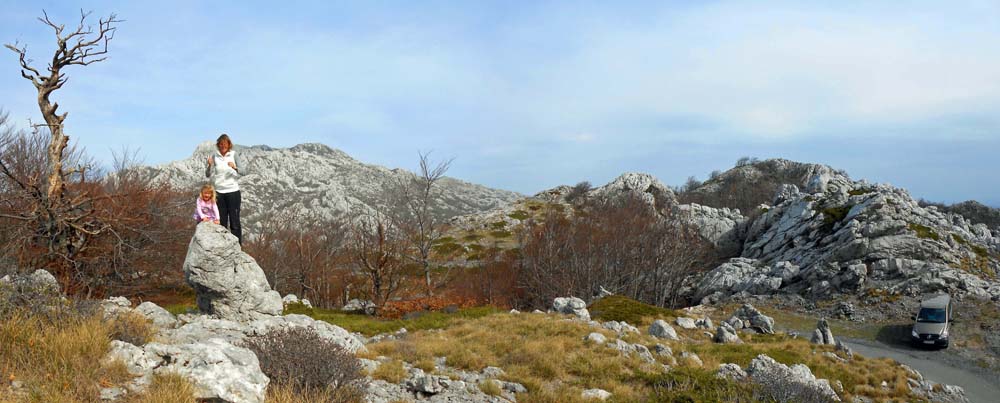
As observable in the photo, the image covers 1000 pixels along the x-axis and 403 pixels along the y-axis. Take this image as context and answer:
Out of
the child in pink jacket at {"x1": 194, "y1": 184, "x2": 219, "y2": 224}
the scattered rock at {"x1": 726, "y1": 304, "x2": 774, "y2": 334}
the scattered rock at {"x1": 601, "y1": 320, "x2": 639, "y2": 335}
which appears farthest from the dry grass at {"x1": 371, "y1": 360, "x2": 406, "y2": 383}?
the scattered rock at {"x1": 726, "y1": 304, "x2": 774, "y2": 334}

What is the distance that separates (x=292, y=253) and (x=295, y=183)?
437 feet

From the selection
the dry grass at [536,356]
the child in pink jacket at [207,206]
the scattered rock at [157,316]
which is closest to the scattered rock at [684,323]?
the dry grass at [536,356]

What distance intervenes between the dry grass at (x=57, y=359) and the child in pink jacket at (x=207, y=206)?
5.12 meters

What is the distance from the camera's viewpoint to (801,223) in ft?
176

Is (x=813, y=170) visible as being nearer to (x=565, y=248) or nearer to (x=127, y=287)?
(x=565, y=248)

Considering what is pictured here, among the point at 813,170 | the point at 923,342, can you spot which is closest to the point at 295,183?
the point at 813,170

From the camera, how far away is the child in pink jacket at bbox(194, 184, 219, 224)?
13.0 m

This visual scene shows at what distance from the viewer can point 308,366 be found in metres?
9.10

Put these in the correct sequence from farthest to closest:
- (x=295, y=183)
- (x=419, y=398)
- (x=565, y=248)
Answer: (x=295, y=183) < (x=565, y=248) < (x=419, y=398)

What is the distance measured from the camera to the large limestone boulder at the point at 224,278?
12.6 meters

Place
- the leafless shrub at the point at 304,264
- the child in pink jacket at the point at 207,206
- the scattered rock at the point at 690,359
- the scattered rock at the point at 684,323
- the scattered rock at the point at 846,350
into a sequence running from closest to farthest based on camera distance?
the child in pink jacket at the point at 207,206, the scattered rock at the point at 690,359, the scattered rock at the point at 846,350, the scattered rock at the point at 684,323, the leafless shrub at the point at 304,264

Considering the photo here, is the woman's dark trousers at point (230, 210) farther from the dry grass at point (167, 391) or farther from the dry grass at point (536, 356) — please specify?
the dry grass at point (167, 391)

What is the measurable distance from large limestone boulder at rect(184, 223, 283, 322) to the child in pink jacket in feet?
1.23

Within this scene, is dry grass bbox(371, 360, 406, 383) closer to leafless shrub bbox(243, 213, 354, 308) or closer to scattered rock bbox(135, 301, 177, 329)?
scattered rock bbox(135, 301, 177, 329)
